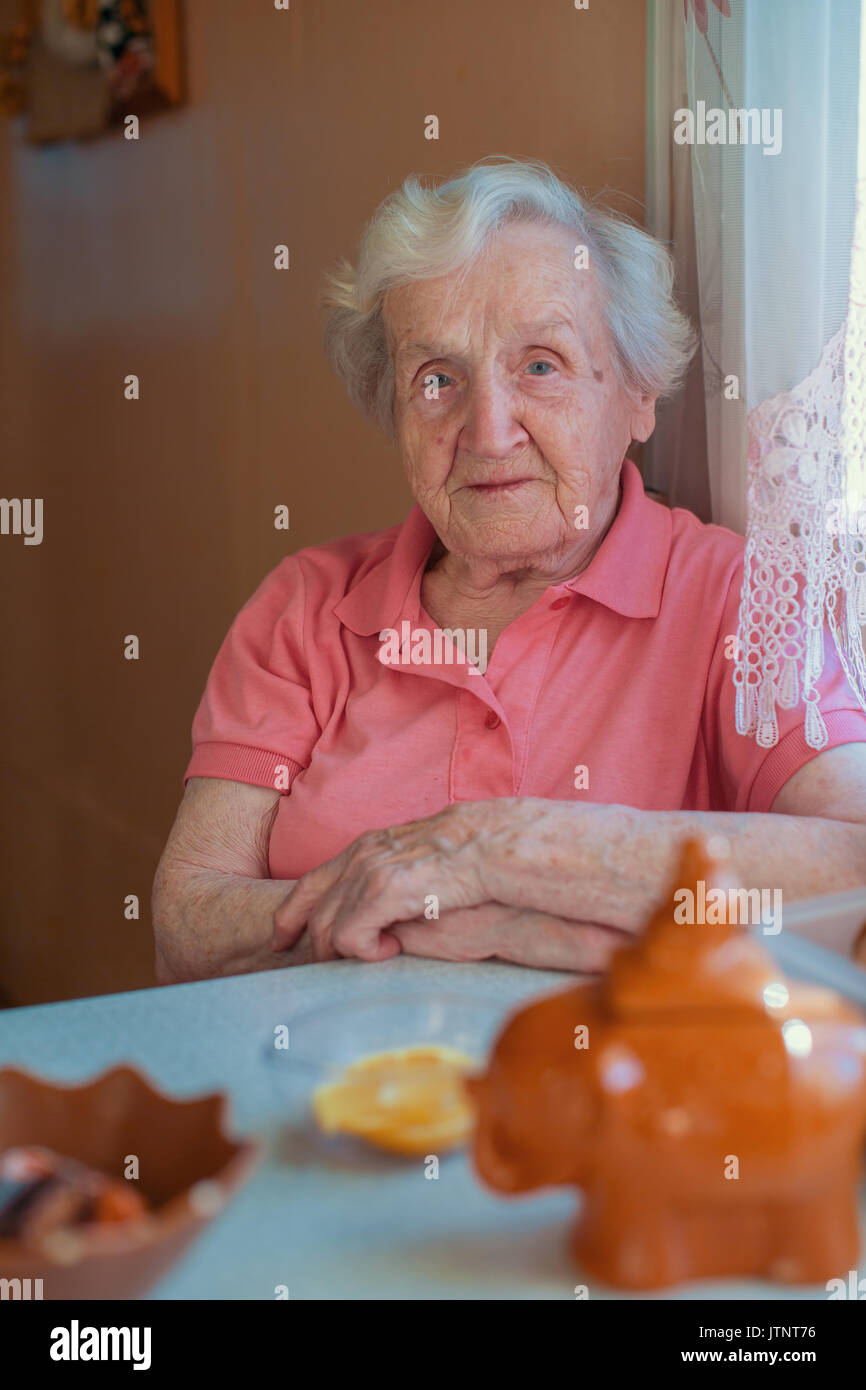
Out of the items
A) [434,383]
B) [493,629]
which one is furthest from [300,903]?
[434,383]

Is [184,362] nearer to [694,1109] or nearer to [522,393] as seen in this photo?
[522,393]

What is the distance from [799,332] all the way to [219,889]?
2.79 ft

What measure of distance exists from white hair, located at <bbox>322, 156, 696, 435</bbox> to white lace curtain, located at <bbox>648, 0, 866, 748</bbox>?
140 mm

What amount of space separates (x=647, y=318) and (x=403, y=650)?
517 mm

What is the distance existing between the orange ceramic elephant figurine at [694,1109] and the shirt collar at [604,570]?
0.92m

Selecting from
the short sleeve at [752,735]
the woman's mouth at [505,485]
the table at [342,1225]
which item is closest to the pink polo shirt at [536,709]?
the short sleeve at [752,735]

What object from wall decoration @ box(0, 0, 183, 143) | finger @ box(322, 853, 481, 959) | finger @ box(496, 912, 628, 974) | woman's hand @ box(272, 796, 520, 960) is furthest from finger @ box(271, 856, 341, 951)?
wall decoration @ box(0, 0, 183, 143)

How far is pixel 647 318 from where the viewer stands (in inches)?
62.4

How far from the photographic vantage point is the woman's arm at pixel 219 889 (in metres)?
1.34

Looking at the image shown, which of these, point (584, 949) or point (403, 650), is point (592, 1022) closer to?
point (584, 949)

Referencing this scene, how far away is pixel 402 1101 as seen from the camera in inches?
28.8

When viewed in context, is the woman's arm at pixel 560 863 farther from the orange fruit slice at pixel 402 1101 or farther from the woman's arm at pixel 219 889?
the orange fruit slice at pixel 402 1101
